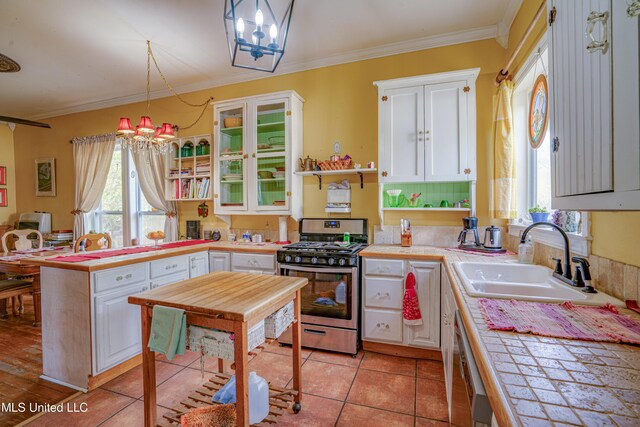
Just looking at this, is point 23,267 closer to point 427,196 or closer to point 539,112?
point 427,196

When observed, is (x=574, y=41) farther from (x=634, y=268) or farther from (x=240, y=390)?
(x=240, y=390)

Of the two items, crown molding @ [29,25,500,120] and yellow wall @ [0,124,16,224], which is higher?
crown molding @ [29,25,500,120]

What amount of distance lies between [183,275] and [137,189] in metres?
2.30

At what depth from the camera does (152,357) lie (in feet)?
5.24

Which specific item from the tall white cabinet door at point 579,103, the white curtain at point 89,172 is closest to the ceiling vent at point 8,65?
the white curtain at point 89,172

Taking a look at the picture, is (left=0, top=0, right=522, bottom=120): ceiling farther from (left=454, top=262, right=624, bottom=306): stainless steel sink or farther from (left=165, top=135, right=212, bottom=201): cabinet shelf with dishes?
(left=454, top=262, right=624, bottom=306): stainless steel sink

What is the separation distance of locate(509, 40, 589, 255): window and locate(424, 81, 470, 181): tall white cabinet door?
428mm

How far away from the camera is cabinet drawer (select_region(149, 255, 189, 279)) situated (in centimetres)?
263

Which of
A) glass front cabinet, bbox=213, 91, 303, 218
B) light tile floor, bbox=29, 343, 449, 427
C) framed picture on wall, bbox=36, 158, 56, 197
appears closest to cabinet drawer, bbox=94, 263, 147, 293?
light tile floor, bbox=29, 343, 449, 427

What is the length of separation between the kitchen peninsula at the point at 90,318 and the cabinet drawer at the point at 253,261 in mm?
811

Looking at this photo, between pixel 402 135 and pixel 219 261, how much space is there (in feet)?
7.58

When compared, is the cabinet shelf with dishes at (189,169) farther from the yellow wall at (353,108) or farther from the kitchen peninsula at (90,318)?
the kitchen peninsula at (90,318)

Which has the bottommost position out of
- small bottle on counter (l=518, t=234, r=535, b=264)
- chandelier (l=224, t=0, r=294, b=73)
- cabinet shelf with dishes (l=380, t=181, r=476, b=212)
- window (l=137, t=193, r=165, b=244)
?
small bottle on counter (l=518, t=234, r=535, b=264)

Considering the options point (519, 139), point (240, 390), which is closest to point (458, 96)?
point (519, 139)
